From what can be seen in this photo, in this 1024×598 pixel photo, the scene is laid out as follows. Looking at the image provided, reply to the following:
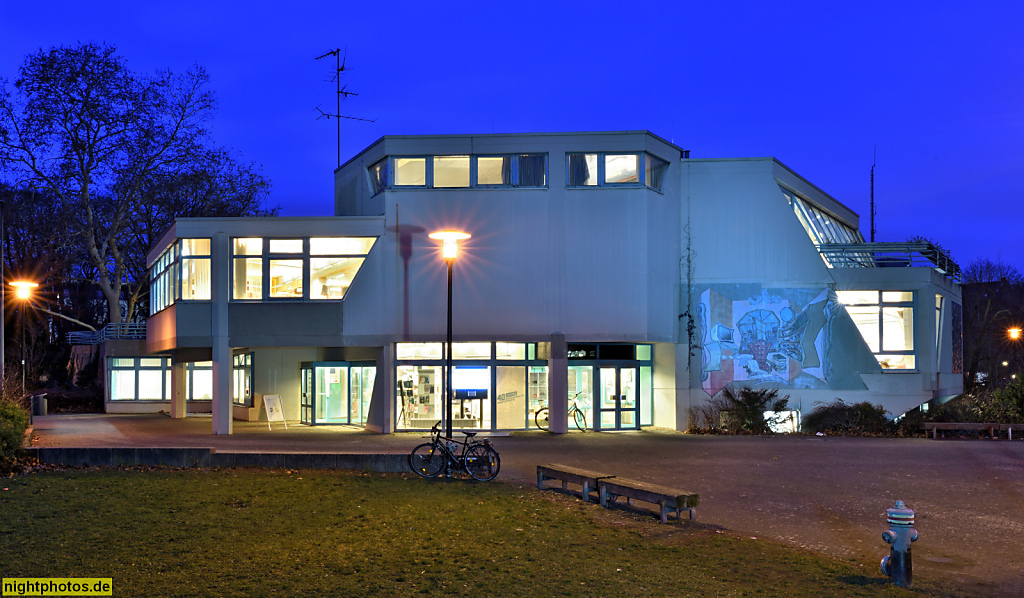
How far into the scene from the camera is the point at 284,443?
21.1 meters

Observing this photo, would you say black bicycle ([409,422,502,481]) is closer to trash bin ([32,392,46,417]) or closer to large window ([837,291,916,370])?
large window ([837,291,916,370])

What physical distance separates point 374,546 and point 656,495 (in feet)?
12.2

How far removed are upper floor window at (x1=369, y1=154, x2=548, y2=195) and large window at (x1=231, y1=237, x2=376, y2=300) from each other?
7.57ft

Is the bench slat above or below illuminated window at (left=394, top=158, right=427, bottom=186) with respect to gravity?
below

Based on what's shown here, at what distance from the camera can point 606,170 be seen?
81.8 feet

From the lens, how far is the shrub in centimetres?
2491

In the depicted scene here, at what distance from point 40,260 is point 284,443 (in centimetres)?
3271

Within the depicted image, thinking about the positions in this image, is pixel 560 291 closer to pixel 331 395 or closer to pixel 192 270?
pixel 331 395

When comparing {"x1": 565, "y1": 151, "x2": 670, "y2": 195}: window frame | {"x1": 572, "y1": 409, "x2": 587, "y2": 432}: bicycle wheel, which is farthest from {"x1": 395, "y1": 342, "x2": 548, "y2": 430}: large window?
{"x1": 565, "y1": 151, "x2": 670, "y2": 195}: window frame

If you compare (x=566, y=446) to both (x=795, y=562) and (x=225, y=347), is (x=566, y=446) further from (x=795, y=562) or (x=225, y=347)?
(x=795, y=562)

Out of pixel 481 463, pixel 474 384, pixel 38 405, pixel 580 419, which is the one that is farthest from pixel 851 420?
pixel 38 405

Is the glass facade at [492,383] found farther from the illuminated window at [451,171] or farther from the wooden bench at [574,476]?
the wooden bench at [574,476]

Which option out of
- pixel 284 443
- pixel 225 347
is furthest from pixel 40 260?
pixel 284 443

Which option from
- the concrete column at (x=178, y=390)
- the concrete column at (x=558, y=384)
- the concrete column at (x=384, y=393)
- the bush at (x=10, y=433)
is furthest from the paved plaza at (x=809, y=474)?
the concrete column at (x=178, y=390)
